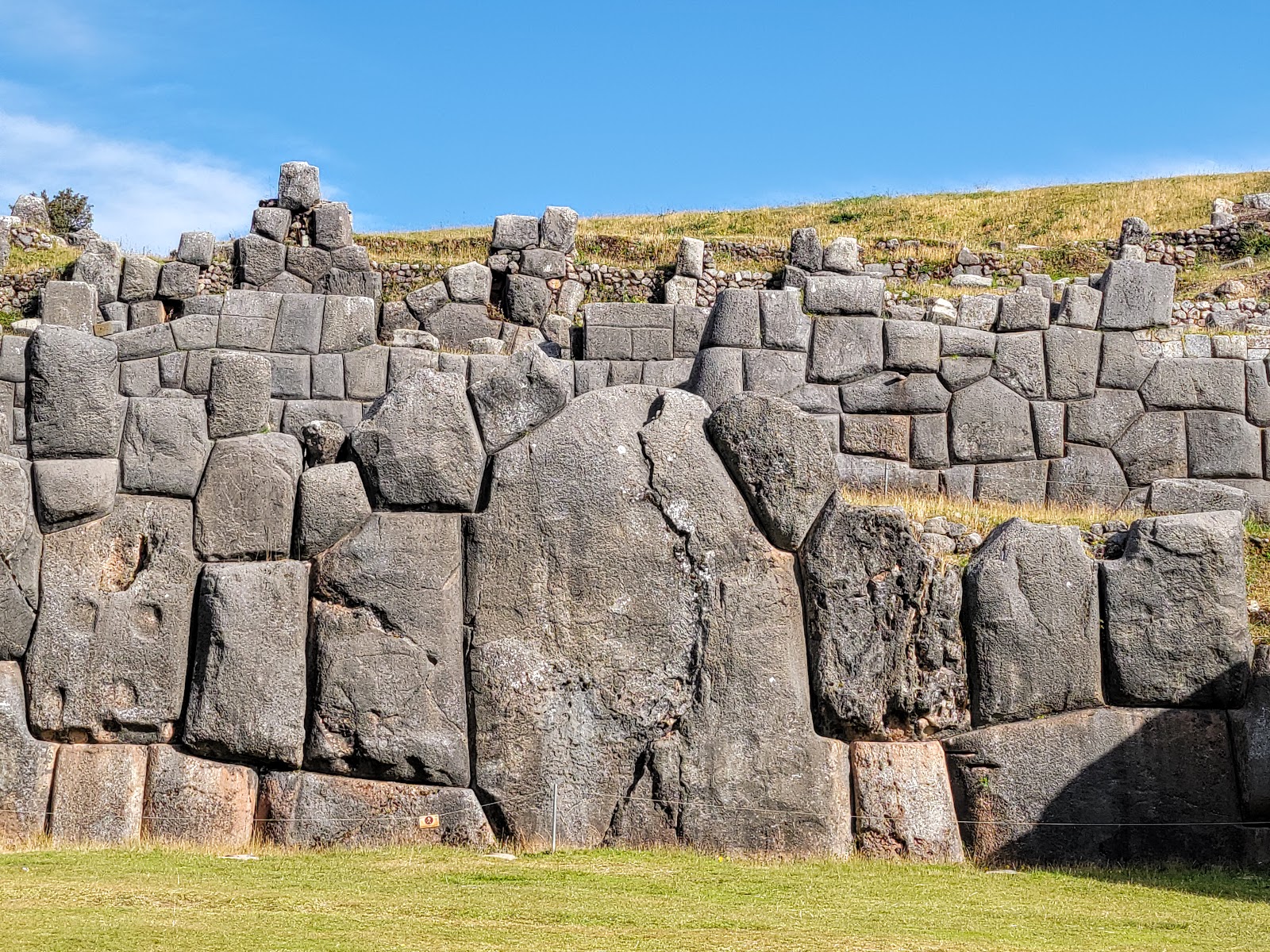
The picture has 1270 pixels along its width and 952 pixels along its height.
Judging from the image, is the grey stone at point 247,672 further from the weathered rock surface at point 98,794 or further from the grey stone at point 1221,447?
the grey stone at point 1221,447

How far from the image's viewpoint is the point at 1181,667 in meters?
11.1

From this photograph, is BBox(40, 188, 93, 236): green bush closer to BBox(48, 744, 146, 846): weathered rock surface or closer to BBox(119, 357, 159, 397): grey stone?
BBox(119, 357, 159, 397): grey stone

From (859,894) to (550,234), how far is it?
2434cm

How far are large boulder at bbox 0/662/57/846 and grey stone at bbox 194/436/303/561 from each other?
63.7 inches

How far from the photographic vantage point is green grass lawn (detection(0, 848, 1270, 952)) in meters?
7.75

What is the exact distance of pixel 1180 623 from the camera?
11164 mm

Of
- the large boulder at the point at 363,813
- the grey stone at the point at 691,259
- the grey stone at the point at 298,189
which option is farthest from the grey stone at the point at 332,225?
the large boulder at the point at 363,813

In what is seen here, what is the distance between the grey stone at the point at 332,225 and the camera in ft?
105

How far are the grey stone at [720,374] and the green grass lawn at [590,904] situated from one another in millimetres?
8073

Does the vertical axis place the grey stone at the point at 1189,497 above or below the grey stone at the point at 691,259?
below

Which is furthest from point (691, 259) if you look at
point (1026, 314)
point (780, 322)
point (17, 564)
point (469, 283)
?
point (17, 564)

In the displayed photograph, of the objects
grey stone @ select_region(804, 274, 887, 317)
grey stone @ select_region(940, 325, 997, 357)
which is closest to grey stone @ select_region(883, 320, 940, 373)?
grey stone @ select_region(940, 325, 997, 357)

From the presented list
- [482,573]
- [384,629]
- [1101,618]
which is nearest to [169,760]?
[384,629]

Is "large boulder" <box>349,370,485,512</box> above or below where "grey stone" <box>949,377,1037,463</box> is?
below
